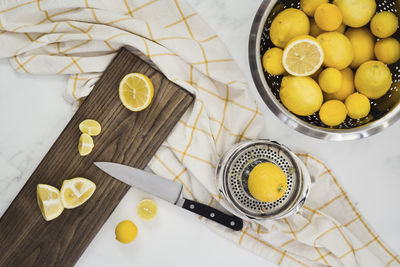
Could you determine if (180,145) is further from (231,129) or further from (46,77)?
(46,77)

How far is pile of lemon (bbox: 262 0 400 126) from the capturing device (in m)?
0.72

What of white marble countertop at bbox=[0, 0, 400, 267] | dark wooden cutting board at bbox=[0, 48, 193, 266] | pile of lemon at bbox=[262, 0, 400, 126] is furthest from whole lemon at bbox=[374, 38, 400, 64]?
dark wooden cutting board at bbox=[0, 48, 193, 266]

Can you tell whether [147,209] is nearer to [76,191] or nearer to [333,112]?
[76,191]

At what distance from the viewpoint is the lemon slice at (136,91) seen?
0.83 meters

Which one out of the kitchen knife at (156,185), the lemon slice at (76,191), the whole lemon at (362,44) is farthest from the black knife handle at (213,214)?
the whole lemon at (362,44)

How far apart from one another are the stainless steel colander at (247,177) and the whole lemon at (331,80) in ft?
0.57

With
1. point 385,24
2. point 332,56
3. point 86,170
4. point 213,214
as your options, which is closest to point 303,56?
point 332,56

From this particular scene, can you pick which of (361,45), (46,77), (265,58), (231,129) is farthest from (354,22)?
(46,77)

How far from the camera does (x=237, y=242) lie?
0.93m

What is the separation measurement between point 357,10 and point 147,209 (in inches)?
25.3

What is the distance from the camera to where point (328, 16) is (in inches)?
27.9

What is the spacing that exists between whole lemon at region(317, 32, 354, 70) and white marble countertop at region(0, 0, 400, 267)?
0.70 ft

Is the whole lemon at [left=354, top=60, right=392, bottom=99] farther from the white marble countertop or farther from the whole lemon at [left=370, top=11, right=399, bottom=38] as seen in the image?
the white marble countertop

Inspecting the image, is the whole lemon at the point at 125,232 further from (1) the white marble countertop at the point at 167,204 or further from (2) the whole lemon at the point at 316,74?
(2) the whole lemon at the point at 316,74
